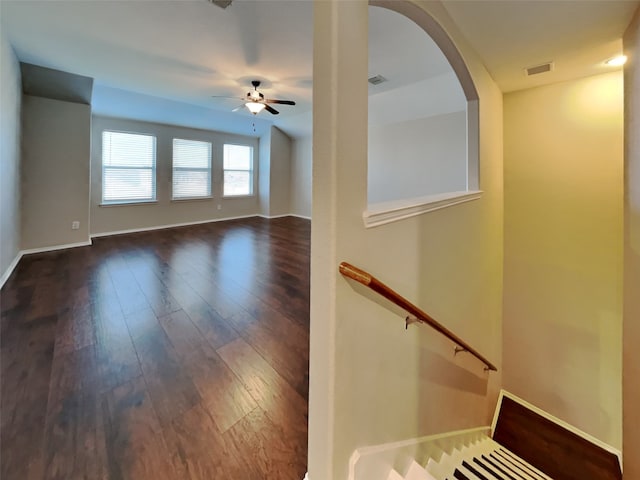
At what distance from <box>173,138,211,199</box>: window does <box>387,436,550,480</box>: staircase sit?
272 inches

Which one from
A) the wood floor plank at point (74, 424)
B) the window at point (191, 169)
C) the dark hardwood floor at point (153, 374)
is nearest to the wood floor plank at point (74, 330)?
the dark hardwood floor at point (153, 374)

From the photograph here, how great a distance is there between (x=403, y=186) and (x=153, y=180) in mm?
5489

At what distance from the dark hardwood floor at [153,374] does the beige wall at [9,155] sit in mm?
373

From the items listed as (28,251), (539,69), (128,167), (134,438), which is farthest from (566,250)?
(128,167)

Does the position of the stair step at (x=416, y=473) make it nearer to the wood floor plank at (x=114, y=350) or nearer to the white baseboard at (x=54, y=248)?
the wood floor plank at (x=114, y=350)

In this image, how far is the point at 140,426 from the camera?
1.38m

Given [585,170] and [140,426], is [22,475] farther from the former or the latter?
[585,170]

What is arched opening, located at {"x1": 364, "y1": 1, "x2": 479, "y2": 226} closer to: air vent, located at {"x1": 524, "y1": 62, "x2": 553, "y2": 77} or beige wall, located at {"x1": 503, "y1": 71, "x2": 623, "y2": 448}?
air vent, located at {"x1": 524, "y1": 62, "x2": 553, "y2": 77}

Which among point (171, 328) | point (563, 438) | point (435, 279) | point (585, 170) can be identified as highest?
point (585, 170)

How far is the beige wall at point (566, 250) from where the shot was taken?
9.37 ft

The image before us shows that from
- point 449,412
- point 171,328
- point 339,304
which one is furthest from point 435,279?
point 171,328

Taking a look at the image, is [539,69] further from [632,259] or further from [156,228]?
[156,228]

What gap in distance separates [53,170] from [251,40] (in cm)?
383

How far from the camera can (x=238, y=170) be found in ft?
25.7
